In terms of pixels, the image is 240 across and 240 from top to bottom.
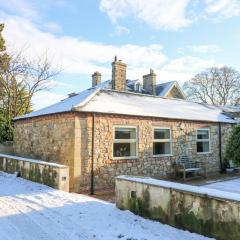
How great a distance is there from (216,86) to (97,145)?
31869mm

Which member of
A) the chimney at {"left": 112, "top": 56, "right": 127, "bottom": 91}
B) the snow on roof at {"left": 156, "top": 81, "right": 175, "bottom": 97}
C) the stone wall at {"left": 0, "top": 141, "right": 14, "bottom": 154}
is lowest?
the stone wall at {"left": 0, "top": 141, "right": 14, "bottom": 154}

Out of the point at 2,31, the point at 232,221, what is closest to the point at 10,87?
the point at 2,31

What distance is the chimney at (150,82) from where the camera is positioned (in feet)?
90.3

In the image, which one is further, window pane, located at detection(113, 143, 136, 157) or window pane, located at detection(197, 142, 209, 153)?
window pane, located at detection(197, 142, 209, 153)

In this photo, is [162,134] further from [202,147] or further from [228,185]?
[228,185]

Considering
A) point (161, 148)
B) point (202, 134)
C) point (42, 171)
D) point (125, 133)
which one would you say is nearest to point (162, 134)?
point (161, 148)

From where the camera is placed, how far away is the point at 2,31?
2381 cm

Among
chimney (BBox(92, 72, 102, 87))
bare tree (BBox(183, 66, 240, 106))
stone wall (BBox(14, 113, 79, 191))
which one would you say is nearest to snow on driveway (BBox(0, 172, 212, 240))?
stone wall (BBox(14, 113, 79, 191))

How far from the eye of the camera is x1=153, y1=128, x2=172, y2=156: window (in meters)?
13.5

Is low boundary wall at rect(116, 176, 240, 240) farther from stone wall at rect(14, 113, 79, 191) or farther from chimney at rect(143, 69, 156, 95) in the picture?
chimney at rect(143, 69, 156, 95)

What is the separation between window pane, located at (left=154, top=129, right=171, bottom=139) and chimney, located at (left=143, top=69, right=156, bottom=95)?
13.9 metres

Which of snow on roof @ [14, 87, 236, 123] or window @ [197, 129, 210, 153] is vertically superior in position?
snow on roof @ [14, 87, 236, 123]

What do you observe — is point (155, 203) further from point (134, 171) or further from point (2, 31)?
point (2, 31)

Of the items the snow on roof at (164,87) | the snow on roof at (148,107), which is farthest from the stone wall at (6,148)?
the snow on roof at (164,87)
